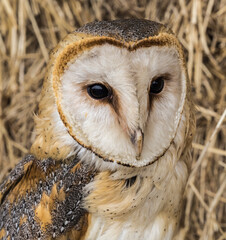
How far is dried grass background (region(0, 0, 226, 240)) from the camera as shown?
179cm

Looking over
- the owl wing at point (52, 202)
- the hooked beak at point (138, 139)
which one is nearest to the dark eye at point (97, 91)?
the hooked beak at point (138, 139)

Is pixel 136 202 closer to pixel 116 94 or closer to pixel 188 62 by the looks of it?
pixel 116 94

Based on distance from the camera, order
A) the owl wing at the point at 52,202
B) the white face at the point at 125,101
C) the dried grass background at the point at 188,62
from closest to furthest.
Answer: the white face at the point at 125,101, the owl wing at the point at 52,202, the dried grass background at the point at 188,62

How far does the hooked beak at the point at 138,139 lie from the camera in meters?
0.99

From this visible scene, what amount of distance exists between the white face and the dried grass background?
66 cm

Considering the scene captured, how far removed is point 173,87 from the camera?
1.08 metres

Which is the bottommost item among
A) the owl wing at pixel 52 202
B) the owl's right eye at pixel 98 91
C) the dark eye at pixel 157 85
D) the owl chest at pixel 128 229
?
the owl chest at pixel 128 229

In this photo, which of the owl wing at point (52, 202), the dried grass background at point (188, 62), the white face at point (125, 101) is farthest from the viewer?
the dried grass background at point (188, 62)

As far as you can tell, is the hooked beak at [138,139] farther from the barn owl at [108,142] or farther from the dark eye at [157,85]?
the dark eye at [157,85]

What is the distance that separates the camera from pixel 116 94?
98 centimetres

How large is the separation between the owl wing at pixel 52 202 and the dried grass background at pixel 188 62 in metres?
0.72

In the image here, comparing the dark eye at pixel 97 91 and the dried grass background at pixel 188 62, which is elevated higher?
the dark eye at pixel 97 91

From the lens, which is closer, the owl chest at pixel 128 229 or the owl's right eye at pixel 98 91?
the owl's right eye at pixel 98 91

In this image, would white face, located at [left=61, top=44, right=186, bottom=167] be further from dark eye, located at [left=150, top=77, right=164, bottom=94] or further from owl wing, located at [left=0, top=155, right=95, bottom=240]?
owl wing, located at [left=0, top=155, right=95, bottom=240]
